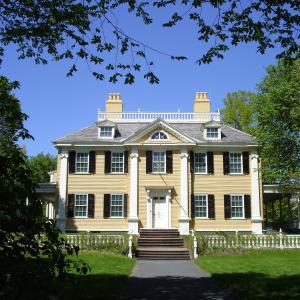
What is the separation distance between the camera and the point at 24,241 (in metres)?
4.50

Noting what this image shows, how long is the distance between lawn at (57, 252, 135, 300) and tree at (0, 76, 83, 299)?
44cm

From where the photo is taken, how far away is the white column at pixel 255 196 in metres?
28.3

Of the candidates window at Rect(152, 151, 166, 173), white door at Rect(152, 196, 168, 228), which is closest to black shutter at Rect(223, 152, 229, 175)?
window at Rect(152, 151, 166, 173)

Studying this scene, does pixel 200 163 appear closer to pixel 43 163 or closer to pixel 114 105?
pixel 114 105

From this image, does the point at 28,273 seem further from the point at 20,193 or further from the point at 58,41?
the point at 58,41

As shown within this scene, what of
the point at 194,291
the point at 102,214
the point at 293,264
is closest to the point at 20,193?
the point at 194,291

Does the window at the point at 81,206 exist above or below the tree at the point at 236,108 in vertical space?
below

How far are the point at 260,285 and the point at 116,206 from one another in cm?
1811

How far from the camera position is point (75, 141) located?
94.5ft

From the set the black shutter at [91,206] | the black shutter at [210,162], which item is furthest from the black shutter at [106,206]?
the black shutter at [210,162]

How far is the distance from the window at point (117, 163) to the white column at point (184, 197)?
12.7 feet

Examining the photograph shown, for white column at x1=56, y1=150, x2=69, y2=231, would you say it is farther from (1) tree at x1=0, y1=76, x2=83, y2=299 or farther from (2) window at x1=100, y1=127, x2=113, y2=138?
(1) tree at x1=0, y1=76, x2=83, y2=299

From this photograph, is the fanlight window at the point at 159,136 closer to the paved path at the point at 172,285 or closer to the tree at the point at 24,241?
the paved path at the point at 172,285

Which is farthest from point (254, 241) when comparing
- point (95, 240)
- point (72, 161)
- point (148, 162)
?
point (72, 161)
